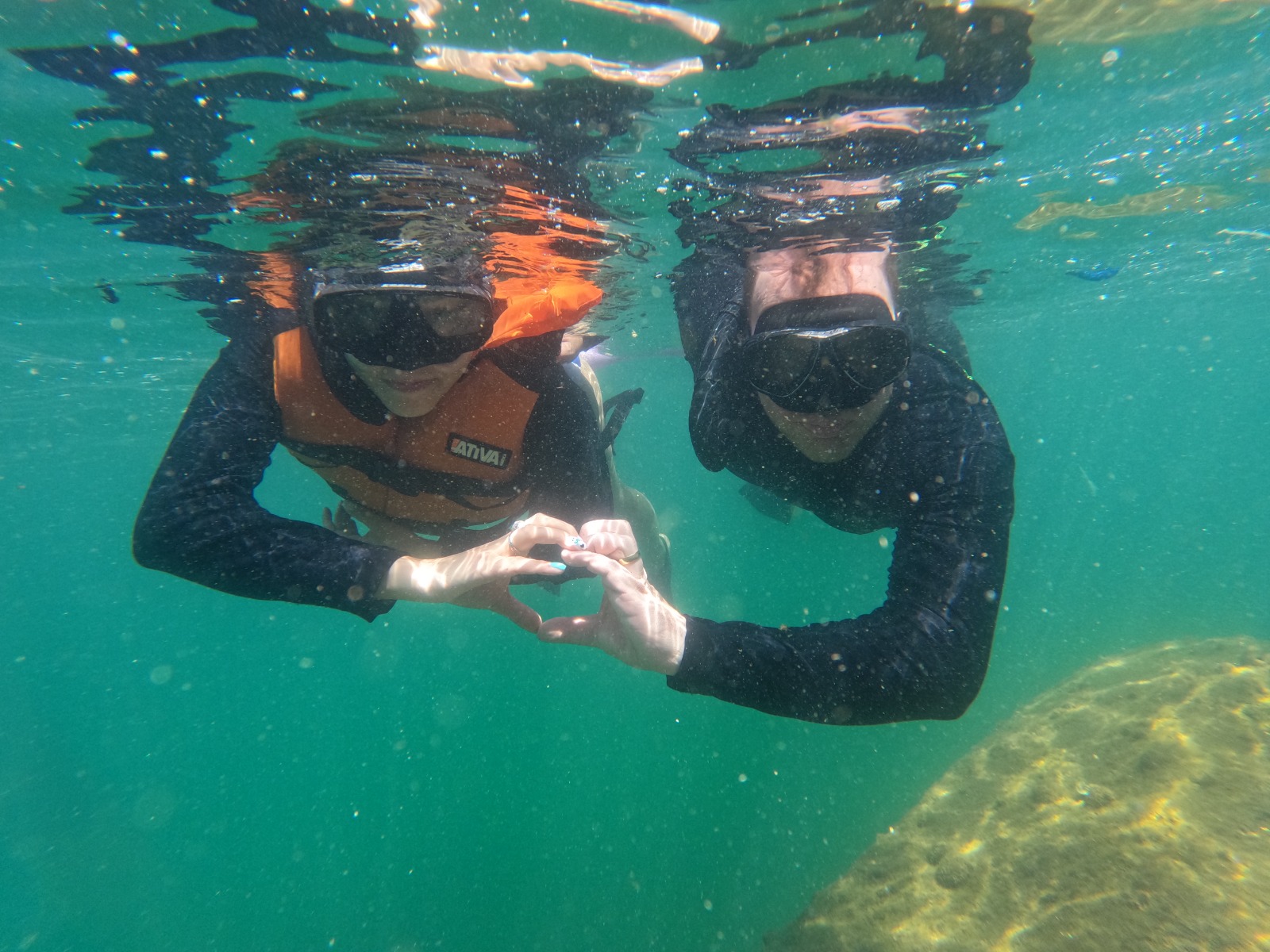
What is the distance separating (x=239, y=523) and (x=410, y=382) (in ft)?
5.09

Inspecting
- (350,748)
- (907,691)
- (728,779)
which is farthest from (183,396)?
(907,691)

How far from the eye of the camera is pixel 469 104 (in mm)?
5137

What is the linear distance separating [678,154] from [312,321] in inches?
164

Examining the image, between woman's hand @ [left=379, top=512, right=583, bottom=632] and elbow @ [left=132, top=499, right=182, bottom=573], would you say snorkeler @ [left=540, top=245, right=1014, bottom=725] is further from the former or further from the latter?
elbow @ [left=132, top=499, right=182, bottom=573]

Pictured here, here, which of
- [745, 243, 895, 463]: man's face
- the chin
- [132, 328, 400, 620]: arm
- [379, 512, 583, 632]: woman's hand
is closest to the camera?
[379, 512, 583, 632]: woman's hand

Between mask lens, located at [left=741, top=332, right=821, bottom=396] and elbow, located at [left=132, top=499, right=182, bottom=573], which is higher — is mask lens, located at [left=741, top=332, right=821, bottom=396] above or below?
above

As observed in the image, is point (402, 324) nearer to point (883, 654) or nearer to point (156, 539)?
point (156, 539)

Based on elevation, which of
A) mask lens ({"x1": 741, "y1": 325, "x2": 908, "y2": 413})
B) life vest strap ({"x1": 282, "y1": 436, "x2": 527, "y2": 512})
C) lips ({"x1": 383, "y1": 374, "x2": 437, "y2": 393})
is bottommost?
life vest strap ({"x1": 282, "y1": 436, "x2": 527, "y2": 512})

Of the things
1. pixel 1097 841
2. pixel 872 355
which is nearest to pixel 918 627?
pixel 872 355

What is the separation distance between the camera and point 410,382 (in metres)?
4.43

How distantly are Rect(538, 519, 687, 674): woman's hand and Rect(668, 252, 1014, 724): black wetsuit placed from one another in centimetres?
11

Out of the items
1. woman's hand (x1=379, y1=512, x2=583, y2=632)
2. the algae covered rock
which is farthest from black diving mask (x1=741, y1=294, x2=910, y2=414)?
the algae covered rock

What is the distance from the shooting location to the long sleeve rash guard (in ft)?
9.36

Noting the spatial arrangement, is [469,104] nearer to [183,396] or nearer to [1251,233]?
[1251,233]
